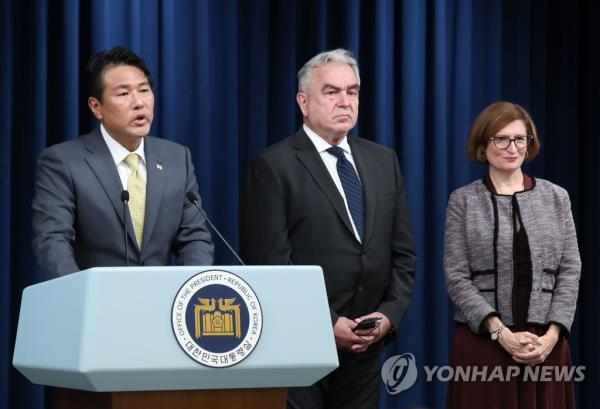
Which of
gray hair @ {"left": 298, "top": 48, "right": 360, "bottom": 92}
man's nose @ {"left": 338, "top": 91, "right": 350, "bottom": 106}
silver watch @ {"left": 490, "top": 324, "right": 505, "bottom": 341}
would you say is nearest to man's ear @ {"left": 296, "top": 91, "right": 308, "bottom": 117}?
gray hair @ {"left": 298, "top": 48, "right": 360, "bottom": 92}

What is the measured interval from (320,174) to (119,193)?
78 centimetres

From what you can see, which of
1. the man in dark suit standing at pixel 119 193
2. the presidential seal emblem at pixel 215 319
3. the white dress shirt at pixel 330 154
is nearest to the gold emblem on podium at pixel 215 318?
the presidential seal emblem at pixel 215 319

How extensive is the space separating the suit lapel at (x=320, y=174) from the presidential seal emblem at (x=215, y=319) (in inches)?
50.3

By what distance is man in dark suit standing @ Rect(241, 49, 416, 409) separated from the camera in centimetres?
336

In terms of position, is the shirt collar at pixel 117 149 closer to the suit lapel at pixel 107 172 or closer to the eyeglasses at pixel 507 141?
the suit lapel at pixel 107 172

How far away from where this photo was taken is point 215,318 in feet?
6.93

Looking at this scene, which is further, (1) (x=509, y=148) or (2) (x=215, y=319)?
(1) (x=509, y=148)

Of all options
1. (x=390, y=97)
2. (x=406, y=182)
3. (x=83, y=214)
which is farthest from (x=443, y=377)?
(x=83, y=214)

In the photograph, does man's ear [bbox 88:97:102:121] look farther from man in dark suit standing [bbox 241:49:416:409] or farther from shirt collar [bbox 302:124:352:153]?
shirt collar [bbox 302:124:352:153]

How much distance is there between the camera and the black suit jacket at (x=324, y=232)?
337cm

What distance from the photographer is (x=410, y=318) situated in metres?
4.64

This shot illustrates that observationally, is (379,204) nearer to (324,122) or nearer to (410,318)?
(324,122)

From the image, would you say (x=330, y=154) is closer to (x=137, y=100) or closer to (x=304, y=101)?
(x=304, y=101)

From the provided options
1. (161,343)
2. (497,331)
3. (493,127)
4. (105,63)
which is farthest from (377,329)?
(161,343)
